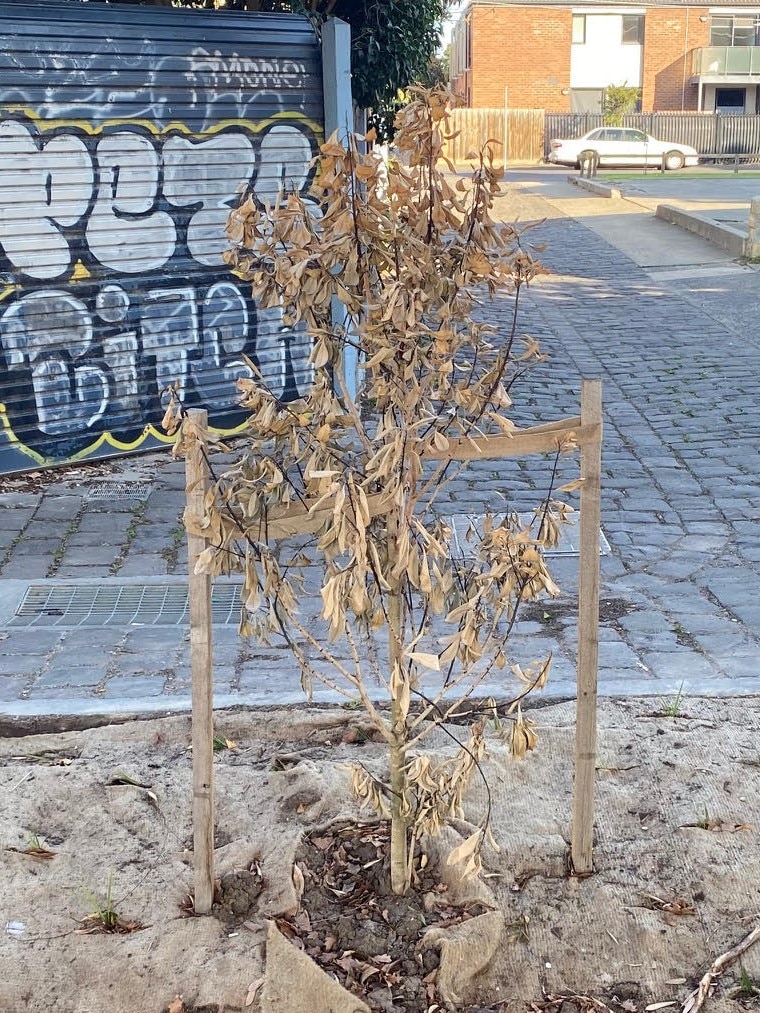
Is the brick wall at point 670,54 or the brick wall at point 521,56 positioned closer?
the brick wall at point 521,56

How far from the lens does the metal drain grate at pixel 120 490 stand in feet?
24.3

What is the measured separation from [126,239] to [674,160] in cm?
3364

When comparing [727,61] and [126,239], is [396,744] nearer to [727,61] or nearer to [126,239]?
[126,239]

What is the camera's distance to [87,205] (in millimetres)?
7684

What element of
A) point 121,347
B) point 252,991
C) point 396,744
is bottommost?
point 252,991

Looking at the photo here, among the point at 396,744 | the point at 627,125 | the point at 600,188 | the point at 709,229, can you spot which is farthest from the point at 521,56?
the point at 396,744

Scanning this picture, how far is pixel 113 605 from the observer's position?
5625mm

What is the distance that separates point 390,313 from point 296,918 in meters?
1.70

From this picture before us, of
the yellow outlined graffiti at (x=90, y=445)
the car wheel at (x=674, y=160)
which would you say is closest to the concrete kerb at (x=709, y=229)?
the yellow outlined graffiti at (x=90, y=445)

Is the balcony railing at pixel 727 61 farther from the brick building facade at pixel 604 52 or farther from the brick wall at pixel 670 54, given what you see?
the brick wall at pixel 670 54

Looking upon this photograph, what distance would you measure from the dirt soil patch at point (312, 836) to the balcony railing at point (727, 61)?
161 ft

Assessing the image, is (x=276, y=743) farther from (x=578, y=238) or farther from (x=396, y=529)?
(x=578, y=238)

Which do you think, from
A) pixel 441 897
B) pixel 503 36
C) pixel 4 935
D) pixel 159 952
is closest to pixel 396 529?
pixel 441 897

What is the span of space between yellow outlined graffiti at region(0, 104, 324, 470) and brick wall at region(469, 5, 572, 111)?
41.3 metres
